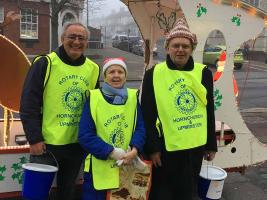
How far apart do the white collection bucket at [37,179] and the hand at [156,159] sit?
72 centimetres

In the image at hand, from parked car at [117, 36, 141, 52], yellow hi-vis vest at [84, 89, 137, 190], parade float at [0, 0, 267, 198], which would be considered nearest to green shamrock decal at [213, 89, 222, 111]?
parade float at [0, 0, 267, 198]

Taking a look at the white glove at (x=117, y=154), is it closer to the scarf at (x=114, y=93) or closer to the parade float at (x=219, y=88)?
the scarf at (x=114, y=93)

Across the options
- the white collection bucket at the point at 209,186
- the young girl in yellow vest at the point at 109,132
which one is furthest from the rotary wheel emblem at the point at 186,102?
the white collection bucket at the point at 209,186

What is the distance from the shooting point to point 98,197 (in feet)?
10.1

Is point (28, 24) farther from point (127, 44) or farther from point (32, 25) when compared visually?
point (127, 44)

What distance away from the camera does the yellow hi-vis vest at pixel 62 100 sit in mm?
3123

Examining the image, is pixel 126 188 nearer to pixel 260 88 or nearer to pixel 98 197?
pixel 98 197

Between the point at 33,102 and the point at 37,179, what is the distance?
566 millimetres

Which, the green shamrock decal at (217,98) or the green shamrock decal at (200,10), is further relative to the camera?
the green shamrock decal at (217,98)

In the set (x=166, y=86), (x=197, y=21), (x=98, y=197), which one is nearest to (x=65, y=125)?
(x=98, y=197)

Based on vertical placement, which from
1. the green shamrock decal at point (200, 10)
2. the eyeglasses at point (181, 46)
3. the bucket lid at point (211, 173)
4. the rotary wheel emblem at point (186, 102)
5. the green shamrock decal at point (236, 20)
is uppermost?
the green shamrock decal at point (200, 10)

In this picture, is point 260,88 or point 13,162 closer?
point 13,162

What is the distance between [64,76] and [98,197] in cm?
93

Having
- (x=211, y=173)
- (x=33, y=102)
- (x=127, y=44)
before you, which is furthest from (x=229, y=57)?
(x=127, y=44)
